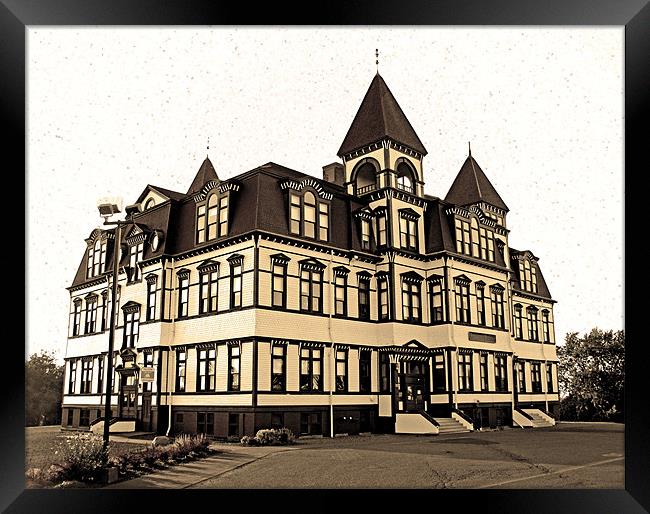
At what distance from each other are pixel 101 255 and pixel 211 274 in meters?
3.15

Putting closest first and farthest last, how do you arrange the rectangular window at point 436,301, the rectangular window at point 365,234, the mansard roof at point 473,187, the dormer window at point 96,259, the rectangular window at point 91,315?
the dormer window at point 96,259, the mansard roof at point 473,187, the rectangular window at point 91,315, the rectangular window at point 436,301, the rectangular window at point 365,234

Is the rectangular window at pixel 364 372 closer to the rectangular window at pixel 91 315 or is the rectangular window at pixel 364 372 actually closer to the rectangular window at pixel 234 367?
the rectangular window at pixel 234 367

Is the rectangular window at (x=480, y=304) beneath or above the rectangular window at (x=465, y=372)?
above

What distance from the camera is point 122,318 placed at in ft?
56.1

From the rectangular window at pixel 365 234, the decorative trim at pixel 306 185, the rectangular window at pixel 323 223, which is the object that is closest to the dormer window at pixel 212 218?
the decorative trim at pixel 306 185

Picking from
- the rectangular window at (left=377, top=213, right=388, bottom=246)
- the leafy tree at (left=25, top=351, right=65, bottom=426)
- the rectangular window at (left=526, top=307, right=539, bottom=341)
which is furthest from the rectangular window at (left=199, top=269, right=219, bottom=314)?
the rectangular window at (left=526, top=307, right=539, bottom=341)

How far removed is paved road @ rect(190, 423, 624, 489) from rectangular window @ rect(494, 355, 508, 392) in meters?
3.63

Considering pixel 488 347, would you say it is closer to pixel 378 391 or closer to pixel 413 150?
pixel 378 391

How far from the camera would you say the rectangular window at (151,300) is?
17.0 m

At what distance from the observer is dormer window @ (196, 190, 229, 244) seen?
16688 mm

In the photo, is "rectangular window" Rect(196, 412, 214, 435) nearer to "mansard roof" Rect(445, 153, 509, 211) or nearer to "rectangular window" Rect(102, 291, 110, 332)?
"rectangular window" Rect(102, 291, 110, 332)
